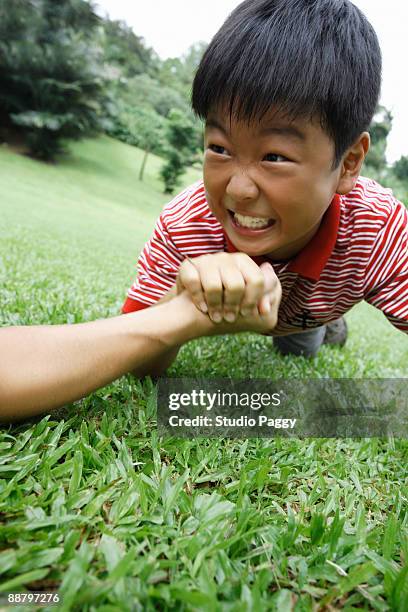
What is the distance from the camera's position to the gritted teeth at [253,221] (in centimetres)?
130

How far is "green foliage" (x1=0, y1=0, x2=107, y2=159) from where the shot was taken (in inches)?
583

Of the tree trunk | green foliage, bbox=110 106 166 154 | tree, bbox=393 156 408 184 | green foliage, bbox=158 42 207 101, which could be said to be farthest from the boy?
green foliage, bbox=158 42 207 101

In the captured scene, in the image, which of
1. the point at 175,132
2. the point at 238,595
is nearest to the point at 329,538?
the point at 238,595

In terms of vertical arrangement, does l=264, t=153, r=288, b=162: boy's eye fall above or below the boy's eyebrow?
below

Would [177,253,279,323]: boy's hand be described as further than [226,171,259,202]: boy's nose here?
No

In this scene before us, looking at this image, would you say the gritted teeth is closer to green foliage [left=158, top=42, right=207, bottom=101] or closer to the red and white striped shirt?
the red and white striped shirt

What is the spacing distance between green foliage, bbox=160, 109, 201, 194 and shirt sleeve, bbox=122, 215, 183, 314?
2045 centimetres

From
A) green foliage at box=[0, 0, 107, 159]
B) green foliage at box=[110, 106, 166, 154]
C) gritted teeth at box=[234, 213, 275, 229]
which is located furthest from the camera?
green foliage at box=[110, 106, 166, 154]

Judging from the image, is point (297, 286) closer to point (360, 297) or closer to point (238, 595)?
point (360, 297)

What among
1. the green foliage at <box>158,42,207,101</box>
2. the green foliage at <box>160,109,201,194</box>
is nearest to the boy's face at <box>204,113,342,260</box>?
the green foliage at <box>160,109,201,194</box>

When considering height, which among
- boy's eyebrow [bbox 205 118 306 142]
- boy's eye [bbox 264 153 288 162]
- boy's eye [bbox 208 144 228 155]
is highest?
boy's eyebrow [bbox 205 118 306 142]

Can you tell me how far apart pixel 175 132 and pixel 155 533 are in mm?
22641

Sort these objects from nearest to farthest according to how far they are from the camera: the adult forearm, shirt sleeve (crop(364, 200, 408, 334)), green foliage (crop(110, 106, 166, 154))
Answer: the adult forearm → shirt sleeve (crop(364, 200, 408, 334)) → green foliage (crop(110, 106, 166, 154))

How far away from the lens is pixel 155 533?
792mm
